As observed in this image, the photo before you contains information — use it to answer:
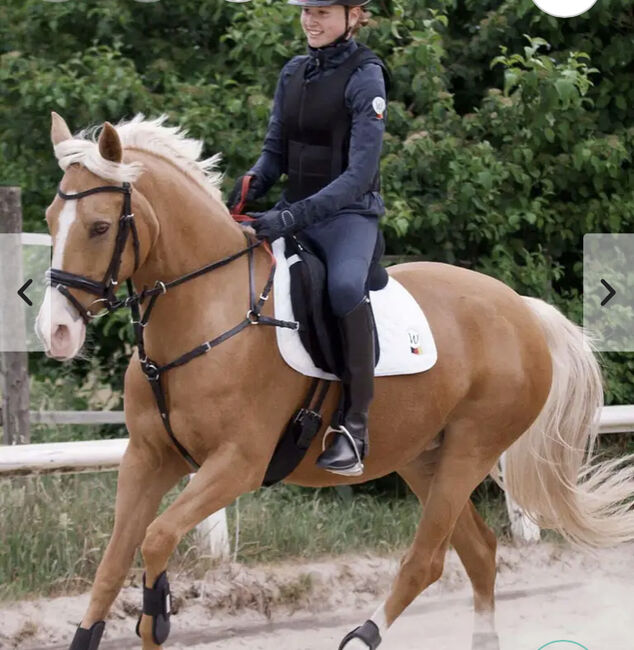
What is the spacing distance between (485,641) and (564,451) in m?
1.03

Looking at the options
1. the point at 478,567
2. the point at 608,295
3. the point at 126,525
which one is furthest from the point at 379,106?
the point at 608,295

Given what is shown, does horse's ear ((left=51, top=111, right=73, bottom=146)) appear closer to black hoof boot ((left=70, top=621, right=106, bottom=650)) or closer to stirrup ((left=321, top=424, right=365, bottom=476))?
stirrup ((left=321, top=424, right=365, bottom=476))

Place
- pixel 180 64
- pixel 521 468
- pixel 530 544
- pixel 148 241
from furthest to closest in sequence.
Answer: pixel 180 64 < pixel 530 544 < pixel 521 468 < pixel 148 241

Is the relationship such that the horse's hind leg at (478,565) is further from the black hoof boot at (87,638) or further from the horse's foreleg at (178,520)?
the black hoof boot at (87,638)

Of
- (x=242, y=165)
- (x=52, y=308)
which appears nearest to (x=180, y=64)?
(x=242, y=165)

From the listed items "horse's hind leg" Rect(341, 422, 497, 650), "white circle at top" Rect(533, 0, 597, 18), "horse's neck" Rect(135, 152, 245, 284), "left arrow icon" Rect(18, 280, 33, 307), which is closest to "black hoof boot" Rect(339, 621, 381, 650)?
"horse's hind leg" Rect(341, 422, 497, 650)

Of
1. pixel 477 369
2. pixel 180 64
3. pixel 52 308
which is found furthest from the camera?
pixel 180 64

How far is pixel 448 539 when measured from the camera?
5.42 metres

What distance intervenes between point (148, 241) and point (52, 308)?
1.58 feet

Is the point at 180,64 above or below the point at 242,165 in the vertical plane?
above

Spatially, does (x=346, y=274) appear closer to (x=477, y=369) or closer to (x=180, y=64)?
(x=477, y=369)

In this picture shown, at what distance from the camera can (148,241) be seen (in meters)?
4.37

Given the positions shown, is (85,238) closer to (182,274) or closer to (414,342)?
(182,274)

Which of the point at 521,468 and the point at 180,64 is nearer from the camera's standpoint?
the point at 521,468
